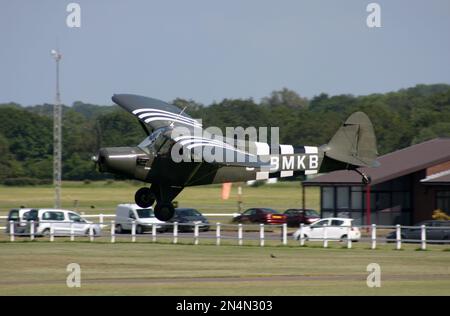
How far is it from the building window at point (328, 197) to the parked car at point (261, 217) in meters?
2.48

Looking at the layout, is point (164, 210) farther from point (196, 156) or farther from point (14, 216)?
point (14, 216)

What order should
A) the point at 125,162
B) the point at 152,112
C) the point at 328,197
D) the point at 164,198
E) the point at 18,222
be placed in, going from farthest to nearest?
1. the point at 328,197
2. the point at 18,222
3. the point at 152,112
4. the point at 164,198
5. the point at 125,162

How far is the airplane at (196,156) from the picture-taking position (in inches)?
1027

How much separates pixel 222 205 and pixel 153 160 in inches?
1992

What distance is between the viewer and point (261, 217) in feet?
177

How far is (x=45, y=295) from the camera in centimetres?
2066

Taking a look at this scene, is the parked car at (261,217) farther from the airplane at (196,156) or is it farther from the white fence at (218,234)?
the airplane at (196,156)

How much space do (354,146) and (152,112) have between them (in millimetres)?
6743

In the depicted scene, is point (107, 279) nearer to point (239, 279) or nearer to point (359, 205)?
point (239, 279)

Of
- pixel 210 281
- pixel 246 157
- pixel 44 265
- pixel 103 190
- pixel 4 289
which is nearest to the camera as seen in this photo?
pixel 4 289

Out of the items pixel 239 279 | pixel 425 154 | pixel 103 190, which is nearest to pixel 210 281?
pixel 239 279

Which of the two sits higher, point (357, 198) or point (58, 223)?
point (357, 198)

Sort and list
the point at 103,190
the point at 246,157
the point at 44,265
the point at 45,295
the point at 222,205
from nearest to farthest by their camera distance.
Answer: the point at 45,295 < the point at 246,157 < the point at 44,265 < the point at 222,205 < the point at 103,190

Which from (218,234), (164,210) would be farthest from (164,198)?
(218,234)
